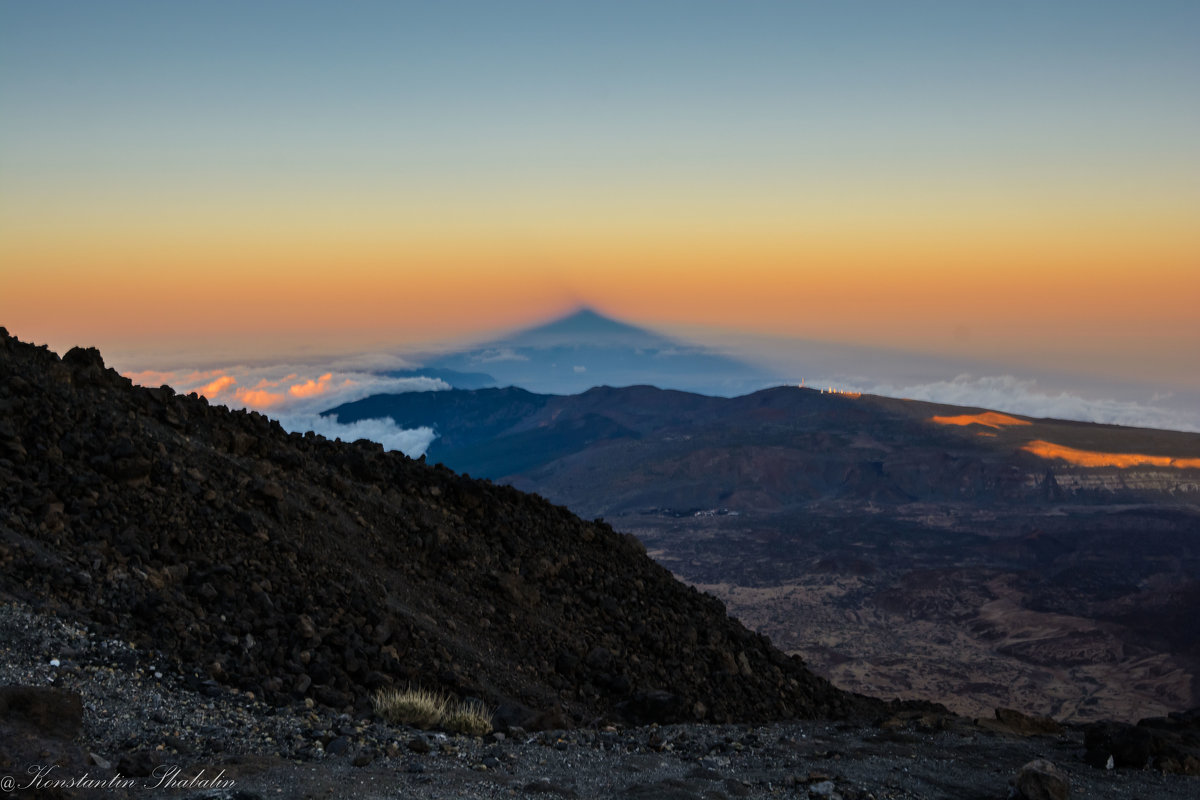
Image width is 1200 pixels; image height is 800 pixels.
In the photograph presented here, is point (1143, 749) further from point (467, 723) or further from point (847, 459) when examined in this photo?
point (847, 459)

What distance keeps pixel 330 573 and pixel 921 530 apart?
98114 millimetres

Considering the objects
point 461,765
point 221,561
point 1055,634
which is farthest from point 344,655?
point 1055,634

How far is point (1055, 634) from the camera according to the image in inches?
2335

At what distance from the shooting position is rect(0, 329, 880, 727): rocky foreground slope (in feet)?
29.1

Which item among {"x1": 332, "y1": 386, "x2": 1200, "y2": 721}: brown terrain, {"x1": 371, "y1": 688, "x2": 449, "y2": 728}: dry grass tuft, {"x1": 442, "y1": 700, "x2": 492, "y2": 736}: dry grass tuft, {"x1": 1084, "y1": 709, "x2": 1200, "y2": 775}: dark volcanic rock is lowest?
{"x1": 332, "y1": 386, "x2": 1200, "y2": 721}: brown terrain

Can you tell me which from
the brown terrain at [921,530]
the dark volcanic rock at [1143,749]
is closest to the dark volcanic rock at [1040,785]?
the dark volcanic rock at [1143,749]

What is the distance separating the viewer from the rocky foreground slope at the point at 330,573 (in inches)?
349

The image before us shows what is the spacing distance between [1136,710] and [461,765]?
45937 millimetres

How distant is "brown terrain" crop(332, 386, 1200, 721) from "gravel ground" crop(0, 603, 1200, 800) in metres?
37.9

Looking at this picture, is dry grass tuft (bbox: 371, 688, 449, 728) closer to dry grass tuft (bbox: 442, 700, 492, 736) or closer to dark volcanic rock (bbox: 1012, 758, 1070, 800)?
dry grass tuft (bbox: 442, 700, 492, 736)

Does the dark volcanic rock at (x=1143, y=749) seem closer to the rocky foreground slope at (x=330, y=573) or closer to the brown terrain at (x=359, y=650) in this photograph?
the brown terrain at (x=359, y=650)

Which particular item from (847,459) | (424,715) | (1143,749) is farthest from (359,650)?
(847,459)

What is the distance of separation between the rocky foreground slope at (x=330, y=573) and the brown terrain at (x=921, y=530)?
115 feet

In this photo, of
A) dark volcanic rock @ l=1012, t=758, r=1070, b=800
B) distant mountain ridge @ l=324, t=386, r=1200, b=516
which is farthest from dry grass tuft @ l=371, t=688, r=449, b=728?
distant mountain ridge @ l=324, t=386, r=1200, b=516
